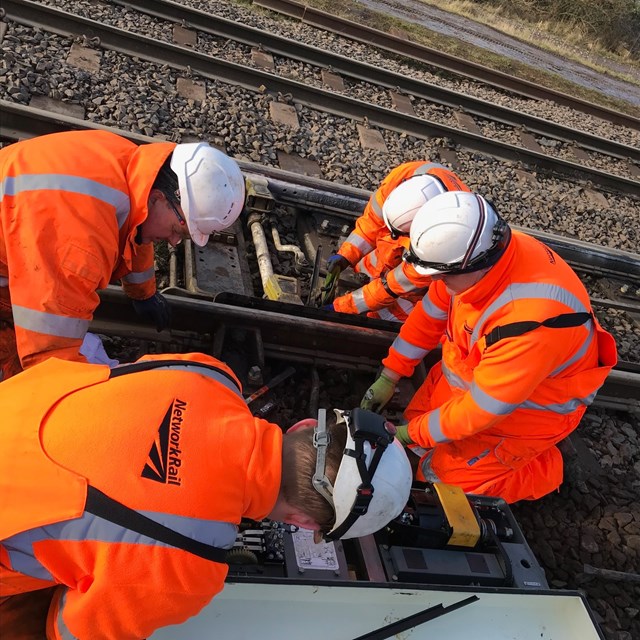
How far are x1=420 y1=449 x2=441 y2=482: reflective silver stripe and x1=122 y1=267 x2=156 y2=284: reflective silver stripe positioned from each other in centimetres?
234

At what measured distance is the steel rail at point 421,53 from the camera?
406 inches

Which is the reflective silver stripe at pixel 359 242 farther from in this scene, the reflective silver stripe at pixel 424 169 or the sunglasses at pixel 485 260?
the sunglasses at pixel 485 260

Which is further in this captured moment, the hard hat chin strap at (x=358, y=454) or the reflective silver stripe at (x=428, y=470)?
the reflective silver stripe at (x=428, y=470)

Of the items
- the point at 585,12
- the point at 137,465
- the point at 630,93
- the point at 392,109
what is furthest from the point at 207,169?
the point at 585,12

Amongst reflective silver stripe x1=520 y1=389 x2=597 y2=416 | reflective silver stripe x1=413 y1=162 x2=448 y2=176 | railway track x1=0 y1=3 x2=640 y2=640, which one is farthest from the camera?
reflective silver stripe x1=413 y1=162 x2=448 y2=176

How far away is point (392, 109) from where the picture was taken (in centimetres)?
841

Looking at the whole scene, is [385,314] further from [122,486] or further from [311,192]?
[122,486]

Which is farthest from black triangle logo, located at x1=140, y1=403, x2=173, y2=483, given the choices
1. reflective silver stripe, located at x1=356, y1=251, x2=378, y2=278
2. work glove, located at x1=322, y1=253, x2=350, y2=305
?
reflective silver stripe, located at x1=356, y1=251, x2=378, y2=278

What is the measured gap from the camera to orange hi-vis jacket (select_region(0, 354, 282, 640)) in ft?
5.42

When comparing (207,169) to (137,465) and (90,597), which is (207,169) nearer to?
(137,465)

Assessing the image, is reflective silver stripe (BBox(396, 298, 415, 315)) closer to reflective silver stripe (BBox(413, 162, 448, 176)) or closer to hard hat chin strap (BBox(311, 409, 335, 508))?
reflective silver stripe (BBox(413, 162, 448, 176))

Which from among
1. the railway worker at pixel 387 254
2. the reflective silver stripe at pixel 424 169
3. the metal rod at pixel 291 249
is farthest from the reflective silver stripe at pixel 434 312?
the metal rod at pixel 291 249

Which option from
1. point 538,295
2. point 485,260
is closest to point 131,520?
point 485,260

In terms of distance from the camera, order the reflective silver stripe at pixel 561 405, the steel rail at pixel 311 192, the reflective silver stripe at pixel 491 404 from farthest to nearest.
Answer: the steel rail at pixel 311 192 → the reflective silver stripe at pixel 561 405 → the reflective silver stripe at pixel 491 404
